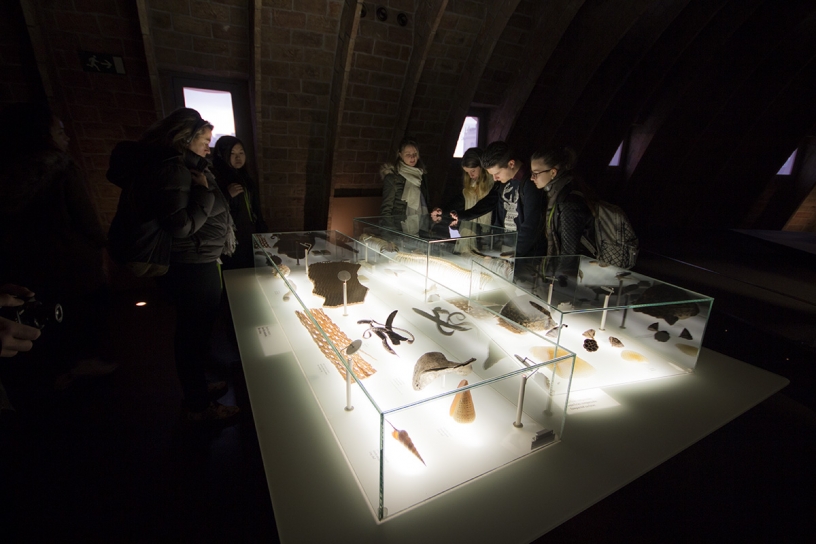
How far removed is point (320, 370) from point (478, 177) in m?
2.92

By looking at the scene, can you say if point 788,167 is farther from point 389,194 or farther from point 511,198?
point 389,194

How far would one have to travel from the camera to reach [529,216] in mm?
3631

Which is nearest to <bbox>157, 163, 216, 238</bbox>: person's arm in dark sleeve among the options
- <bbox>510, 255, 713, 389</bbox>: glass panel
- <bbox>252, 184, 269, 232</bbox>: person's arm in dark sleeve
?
<bbox>510, 255, 713, 389</bbox>: glass panel

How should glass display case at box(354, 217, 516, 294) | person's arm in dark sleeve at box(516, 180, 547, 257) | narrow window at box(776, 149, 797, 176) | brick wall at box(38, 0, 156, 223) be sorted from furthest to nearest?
narrow window at box(776, 149, 797, 176) < brick wall at box(38, 0, 156, 223) < person's arm in dark sleeve at box(516, 180, 547, 257) < glass display case at box(354, 217, 516, 294)

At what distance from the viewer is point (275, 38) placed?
5121 millimetres

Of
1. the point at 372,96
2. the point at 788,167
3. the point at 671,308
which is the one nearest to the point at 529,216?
the point at 671,308

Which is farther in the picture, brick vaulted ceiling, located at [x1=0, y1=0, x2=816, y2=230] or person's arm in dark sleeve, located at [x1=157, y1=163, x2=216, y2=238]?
brick vaulted ceiling, located at [x1=0, y1=0, x2=816, y2=230]

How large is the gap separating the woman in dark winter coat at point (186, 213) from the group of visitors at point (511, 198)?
2245mm

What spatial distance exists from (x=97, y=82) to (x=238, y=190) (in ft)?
9.18

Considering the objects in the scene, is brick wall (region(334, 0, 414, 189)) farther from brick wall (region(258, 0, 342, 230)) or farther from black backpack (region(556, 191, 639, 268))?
black backpack (region(556, 191, 639, 268))

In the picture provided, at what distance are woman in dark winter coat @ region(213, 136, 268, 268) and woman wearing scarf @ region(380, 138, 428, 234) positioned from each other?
→ 147 cm

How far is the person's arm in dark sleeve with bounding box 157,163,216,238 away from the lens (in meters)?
1.99

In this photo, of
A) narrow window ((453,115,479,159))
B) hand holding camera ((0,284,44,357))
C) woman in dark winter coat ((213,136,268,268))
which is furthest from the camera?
narrow window ((453,115,479,159))

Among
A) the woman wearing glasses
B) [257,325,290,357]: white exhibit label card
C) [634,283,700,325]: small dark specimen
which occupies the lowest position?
[257,325,290,357]: white exhibit label card
